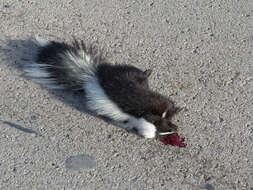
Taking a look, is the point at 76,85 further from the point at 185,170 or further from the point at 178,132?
the point at 185,170

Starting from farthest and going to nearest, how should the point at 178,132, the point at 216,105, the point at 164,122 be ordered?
the point at 216,105
the point at 178,132
the point at 164,122

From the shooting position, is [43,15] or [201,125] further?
[43,15]

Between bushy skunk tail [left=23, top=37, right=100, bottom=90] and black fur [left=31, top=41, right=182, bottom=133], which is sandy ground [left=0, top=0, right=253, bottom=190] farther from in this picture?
black fur [left=31, top=41, right=182, bottom=133]

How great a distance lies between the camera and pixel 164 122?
341 cm

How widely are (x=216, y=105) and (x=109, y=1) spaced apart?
1.96 metres

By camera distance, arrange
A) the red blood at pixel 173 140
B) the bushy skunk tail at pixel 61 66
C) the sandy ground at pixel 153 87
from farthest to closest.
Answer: the bushy skunk tail at pixel 61 66 < the red blood at pixel 173 140 < the sandy ground at pixel 153 87

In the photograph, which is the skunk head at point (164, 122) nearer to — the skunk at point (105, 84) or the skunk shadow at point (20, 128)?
the skunk at point (105, 84)

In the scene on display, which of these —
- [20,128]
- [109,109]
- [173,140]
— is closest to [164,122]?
[173,140]

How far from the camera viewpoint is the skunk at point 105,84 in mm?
3408

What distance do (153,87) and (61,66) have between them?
0.99 m

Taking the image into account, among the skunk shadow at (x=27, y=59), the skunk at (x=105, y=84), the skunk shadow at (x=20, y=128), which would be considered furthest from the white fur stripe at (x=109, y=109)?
the skunk shadow at (x=20, y=128)

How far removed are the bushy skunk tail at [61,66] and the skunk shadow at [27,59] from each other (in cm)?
8

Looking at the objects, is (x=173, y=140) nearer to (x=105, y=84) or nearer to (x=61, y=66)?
(x=105, y=84)

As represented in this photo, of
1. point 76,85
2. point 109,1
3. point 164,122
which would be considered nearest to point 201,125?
point 164,122
